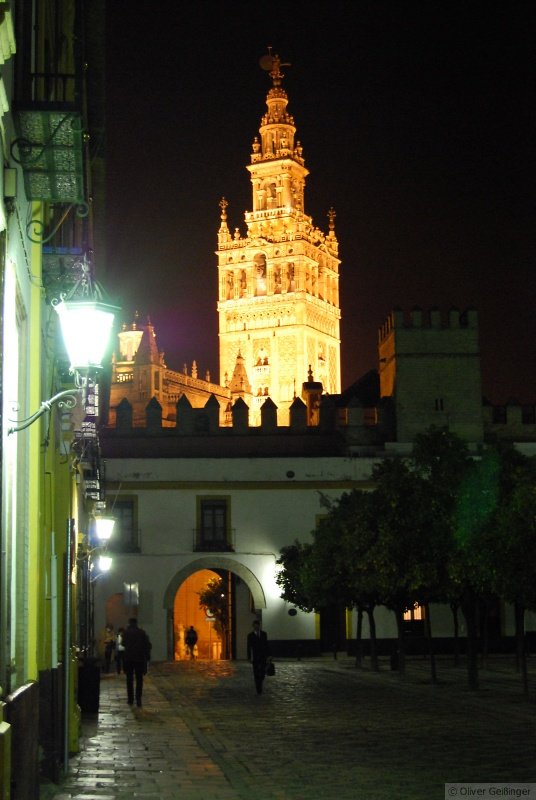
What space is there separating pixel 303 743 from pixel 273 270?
100 m

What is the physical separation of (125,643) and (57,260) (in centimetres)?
976

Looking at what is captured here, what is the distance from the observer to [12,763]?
6730 millimetres

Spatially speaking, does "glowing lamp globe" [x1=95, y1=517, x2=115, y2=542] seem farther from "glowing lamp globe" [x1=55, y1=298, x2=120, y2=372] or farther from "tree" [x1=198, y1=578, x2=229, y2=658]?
"tree" [x1=198, y1=578, x2=229, y2=658]

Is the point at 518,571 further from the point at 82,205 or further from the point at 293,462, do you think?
the point at 293,462

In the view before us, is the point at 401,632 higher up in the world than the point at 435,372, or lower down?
lower down

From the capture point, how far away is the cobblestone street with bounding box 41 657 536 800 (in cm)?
1043

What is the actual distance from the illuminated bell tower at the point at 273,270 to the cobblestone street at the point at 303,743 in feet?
289

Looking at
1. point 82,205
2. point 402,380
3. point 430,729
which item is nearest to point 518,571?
point 430,729

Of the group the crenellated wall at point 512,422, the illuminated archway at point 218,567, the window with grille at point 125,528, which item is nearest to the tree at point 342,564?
the illuminated archway at point 218,567

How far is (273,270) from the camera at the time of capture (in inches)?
4449

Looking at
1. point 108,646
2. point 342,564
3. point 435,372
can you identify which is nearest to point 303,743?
point 342,564

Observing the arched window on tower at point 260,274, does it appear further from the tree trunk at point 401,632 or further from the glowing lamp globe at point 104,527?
the glowing lamp globe at point 104,527

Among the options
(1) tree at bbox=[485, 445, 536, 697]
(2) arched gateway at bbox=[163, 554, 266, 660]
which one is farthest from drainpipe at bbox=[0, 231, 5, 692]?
(2) arched gateway at bbox=[163, 554, 266, 660]

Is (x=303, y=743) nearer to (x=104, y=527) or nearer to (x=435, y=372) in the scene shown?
(x=104, y=527)
